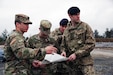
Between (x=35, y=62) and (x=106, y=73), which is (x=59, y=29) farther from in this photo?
(x=106, y=73)

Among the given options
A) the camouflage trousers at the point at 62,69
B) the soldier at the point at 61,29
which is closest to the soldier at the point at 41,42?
the camouflage trousers at the point at 62,69

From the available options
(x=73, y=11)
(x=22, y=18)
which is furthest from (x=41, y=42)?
(x=22, y=18)

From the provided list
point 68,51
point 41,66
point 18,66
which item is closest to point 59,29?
point 68,51

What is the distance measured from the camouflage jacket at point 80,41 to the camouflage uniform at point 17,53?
49.1 inches

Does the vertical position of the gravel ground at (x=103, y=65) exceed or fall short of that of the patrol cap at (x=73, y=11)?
it falls short

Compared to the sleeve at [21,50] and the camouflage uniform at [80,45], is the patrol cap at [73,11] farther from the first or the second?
the sleeve at [21,50]

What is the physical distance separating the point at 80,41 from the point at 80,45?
8 cm

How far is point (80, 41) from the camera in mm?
7441

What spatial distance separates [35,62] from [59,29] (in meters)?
2.31

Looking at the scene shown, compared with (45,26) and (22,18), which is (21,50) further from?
(45,26)

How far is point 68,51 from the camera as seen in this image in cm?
777

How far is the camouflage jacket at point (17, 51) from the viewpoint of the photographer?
606 centimetres

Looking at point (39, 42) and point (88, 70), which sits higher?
point (39, 42)

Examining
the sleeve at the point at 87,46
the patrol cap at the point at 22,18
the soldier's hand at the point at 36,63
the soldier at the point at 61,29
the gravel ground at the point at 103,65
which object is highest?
the patrol cap at the point at 22,18
